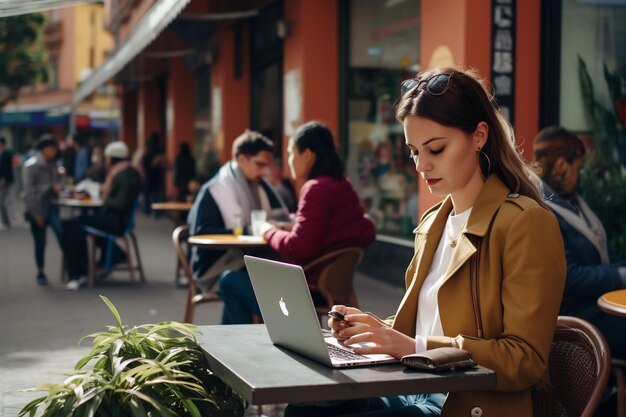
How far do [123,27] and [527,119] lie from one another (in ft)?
79.3

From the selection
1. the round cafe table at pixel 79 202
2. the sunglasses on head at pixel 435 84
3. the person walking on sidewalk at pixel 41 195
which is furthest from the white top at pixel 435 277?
the person walking on sidewalk at pixel 41 195

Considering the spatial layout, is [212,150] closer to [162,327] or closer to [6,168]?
[6,168]

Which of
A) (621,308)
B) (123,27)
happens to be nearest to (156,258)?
(621,308)

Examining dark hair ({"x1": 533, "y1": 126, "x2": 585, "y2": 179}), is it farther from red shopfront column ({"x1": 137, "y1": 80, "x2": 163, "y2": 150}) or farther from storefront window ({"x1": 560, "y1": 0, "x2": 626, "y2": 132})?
red shopfront column ({"x1": 137, "y1": 80, "x2": 163, "y2": 150})

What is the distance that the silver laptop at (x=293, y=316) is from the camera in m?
2.27

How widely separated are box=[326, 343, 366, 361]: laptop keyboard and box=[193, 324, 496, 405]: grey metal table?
0.21 feet

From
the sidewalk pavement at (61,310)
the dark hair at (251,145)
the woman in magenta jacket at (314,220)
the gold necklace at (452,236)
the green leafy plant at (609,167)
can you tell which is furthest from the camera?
the dark hair at (251,145)

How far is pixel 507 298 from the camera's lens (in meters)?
2.42

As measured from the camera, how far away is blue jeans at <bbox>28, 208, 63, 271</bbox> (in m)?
10.5

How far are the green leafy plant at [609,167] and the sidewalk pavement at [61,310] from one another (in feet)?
6.69

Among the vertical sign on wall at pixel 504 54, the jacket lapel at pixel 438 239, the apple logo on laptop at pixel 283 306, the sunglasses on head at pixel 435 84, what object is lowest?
the apple logo on laptop at pixel 283 306

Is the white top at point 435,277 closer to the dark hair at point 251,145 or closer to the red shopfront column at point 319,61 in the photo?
the dark hair at point 251,145

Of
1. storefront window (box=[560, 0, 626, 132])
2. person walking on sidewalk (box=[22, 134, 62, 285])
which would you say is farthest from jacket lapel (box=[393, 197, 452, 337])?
person walking on sidewalk (box=[22, 134, 62, 285])

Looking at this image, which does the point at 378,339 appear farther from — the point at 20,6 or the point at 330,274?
the point at 20,6
